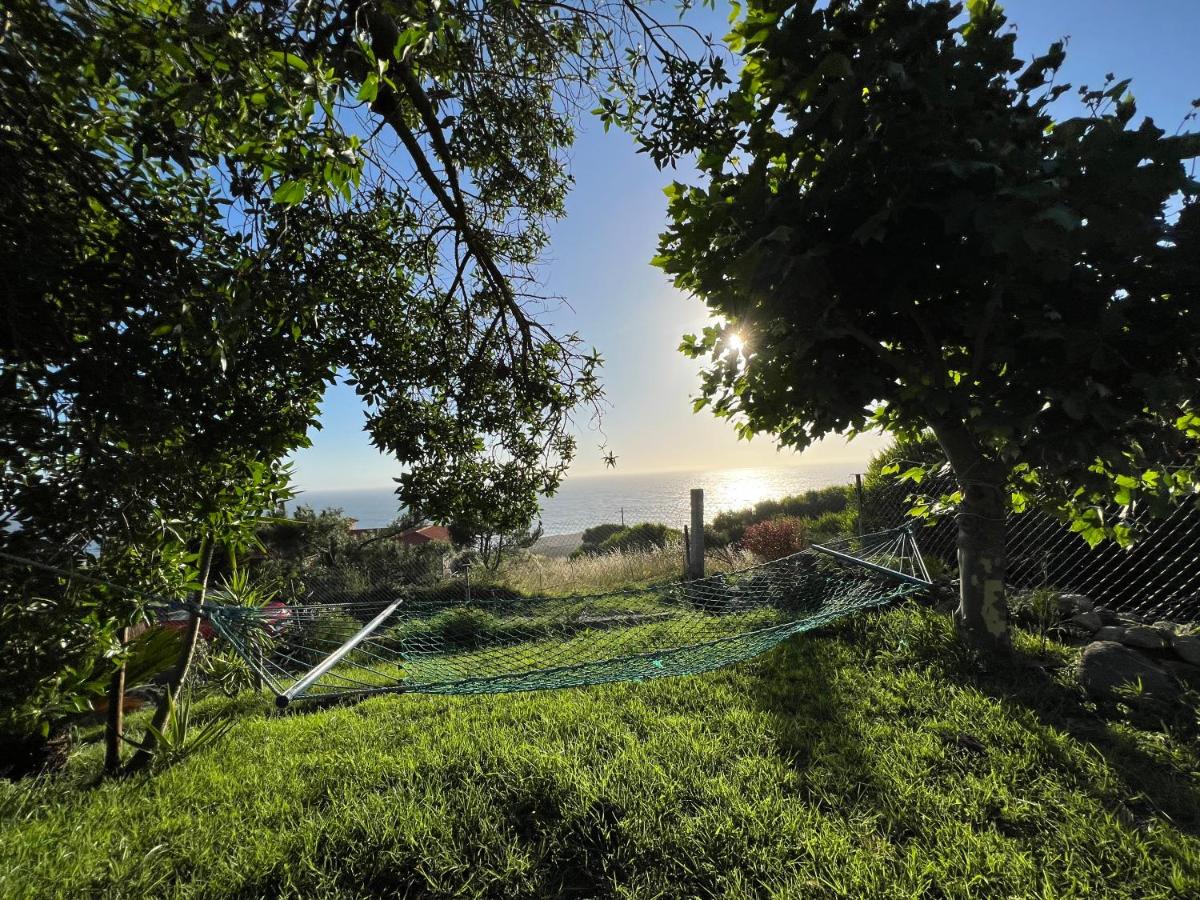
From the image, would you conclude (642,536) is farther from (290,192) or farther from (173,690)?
(290,192)

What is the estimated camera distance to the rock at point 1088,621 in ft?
10.3

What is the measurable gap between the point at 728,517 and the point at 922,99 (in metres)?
12.3

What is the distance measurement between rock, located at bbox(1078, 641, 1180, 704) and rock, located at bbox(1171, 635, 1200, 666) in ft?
0.53

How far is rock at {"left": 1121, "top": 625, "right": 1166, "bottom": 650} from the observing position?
2.81m

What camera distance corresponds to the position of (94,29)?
1.30 m

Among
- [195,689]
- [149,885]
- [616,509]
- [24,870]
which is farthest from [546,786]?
[616,509]

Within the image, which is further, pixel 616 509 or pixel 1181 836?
pixel 616 509

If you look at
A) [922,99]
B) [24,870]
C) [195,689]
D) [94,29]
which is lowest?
[195,689]

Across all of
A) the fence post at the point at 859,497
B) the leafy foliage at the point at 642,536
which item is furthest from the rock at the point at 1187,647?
the leafy foliage at the point at 642,536

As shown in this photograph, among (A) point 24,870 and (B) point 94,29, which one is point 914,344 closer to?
(B) point 94,29

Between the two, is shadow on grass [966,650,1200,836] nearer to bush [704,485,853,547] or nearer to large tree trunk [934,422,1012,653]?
large tree trunk [934,422,1012,653]

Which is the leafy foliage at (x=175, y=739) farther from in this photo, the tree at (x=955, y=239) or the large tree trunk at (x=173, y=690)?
the tree at (x=955, y=239)

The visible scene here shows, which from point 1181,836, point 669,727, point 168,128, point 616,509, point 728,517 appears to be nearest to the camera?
point 168,128

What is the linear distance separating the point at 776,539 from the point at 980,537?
5318mm
